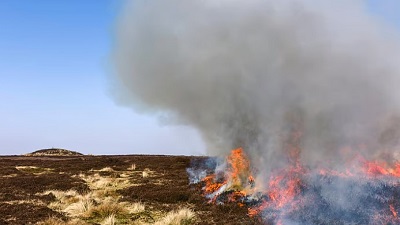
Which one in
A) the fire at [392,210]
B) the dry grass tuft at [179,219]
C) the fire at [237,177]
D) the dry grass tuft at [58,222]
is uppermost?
the fire at [237,177]

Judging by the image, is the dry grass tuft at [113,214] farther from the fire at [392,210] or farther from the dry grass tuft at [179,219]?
the fire at [392,210]

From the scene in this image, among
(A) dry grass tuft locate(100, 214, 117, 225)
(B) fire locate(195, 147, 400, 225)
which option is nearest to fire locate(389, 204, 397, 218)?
(B) fire locate(195, 147, 400, 225)

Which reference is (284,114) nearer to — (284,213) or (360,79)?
(360,79)

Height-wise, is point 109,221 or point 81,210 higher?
point 81,210

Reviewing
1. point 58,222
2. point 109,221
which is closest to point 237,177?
point 109,221

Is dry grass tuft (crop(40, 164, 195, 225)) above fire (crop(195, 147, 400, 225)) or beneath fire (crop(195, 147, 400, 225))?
beneath

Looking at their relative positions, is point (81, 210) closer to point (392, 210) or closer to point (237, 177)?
point (237, 177)

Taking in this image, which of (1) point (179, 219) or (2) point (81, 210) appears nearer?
(1) point (179, 219)

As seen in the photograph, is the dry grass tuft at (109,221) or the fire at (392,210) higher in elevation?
the fire at (392,210)

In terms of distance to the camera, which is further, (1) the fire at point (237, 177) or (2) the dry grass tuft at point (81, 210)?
(1) the fire at point (237, 177)

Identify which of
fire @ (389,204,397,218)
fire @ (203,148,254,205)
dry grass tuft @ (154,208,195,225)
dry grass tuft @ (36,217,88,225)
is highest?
fire @ (203,148,254,205)

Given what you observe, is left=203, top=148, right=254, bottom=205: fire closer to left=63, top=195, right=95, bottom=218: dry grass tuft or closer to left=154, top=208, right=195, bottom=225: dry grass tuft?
left=154, top=208, right=195, bottom=225: dry grass tuft

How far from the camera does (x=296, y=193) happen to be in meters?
13.4

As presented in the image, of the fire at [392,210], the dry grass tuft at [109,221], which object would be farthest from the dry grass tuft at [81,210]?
the fire at [392,210]
